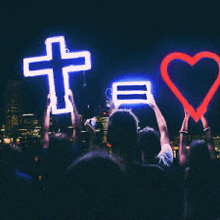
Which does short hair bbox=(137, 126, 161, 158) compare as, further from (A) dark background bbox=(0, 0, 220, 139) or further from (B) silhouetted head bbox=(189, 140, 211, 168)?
(A) dark background bbox=(0, 0, 220, 139)

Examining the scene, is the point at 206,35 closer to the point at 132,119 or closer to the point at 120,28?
the point at 120,28

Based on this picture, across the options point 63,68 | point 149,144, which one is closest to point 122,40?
point 63,68

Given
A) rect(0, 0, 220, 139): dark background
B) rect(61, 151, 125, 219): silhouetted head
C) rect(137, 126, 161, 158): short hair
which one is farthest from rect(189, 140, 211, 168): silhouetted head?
rect(0, 0, 220, 139): dark background

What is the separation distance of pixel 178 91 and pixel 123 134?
8.28ft

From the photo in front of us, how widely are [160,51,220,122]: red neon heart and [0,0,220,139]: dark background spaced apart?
0.30 meters

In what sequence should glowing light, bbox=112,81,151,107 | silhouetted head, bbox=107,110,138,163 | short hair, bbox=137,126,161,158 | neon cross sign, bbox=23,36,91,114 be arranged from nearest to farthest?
silhouetted head, bbox=107,110,138,163
short hair, bbox=137,126,161,158
glowing light, bbox=112,81,151,107
neon cross sign, bbox=23,36,91,114

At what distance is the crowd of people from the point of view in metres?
1.38

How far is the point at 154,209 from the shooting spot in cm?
149

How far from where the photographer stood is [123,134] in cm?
167

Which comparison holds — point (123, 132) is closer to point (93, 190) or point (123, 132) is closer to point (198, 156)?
point (93, 190)

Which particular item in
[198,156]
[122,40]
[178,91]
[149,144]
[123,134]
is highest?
[122,40]

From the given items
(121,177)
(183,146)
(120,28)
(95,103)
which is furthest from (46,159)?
(120,28)

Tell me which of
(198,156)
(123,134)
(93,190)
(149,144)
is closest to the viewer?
(93,190)

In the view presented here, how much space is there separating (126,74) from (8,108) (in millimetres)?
2976
